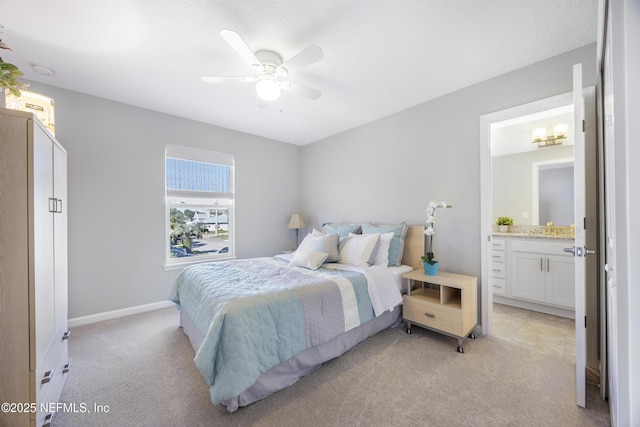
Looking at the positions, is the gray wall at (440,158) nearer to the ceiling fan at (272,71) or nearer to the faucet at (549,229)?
the ceiling fan at (272,71)

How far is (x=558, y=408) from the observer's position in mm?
1551

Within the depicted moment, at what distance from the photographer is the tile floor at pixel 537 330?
226 cm

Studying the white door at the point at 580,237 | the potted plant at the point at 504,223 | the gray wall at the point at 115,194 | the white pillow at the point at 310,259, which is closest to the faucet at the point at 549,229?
the potted plant at the point at 504,223

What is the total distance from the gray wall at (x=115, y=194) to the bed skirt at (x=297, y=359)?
1.14 metres

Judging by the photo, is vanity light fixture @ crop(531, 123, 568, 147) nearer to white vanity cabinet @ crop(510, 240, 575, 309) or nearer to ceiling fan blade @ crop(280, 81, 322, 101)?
white vanity cabinet @ crop(510, 240, 575, 309)

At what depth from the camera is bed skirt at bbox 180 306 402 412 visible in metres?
1.61

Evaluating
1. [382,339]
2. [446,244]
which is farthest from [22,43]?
[446,244]

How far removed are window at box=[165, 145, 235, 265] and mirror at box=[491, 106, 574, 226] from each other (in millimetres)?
4130

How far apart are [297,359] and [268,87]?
7.16 feet

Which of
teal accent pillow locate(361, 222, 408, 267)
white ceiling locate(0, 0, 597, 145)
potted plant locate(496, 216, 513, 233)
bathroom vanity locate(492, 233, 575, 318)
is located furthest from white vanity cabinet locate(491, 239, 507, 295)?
white ceiling locate(0, 0, 597, 145)

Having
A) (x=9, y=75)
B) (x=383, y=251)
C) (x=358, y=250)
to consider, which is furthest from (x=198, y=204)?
(x=383, y=251)

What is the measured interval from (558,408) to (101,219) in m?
4.50

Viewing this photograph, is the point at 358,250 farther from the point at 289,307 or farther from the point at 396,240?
the point at 289,307

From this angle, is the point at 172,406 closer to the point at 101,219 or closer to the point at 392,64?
the point at 101,219
